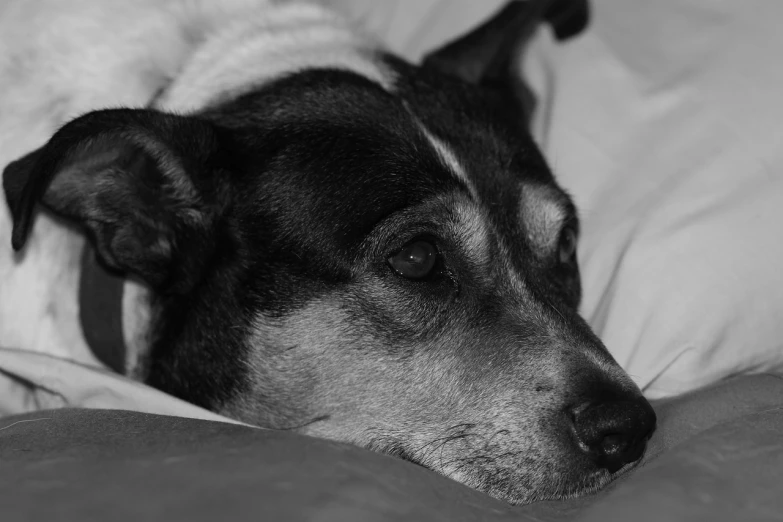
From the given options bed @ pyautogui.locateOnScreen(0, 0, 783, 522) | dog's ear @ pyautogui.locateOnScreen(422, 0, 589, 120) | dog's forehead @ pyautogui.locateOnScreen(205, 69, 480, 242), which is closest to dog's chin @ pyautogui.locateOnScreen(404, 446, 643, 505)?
bed @ pyautogui.locateOnScreen(0, 0, 783, 522)

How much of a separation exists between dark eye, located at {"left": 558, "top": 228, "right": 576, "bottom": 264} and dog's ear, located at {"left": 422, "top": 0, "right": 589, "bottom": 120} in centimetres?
90

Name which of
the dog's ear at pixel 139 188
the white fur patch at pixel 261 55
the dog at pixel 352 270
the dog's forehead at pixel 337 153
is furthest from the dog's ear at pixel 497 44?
the dog's ear at pixel 139 188

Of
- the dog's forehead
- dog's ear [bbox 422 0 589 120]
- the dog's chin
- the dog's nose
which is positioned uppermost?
dog's ear [bbox 422 0 589 120]

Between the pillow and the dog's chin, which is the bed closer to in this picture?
the pillow

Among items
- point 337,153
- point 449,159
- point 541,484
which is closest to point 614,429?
point 541,484

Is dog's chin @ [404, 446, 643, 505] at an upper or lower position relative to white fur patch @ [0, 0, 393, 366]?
lower

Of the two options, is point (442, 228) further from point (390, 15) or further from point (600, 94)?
point (390, 15)

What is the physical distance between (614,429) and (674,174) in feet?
4.61

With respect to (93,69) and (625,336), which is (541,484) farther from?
(93,69)

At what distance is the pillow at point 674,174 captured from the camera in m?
3.41

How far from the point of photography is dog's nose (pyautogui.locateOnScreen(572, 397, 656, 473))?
278cm

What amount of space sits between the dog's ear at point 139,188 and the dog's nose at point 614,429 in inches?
56.5

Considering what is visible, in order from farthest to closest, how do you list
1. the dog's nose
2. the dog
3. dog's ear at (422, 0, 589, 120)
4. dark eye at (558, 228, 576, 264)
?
1. dog's ear at (422, 0, 589, 120)
2. dark eye at (558, 228, 576, 264)
3. the dog
4. the dog's nose

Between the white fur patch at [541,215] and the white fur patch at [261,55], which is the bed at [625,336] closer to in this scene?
the white fur patch at [541,215]
